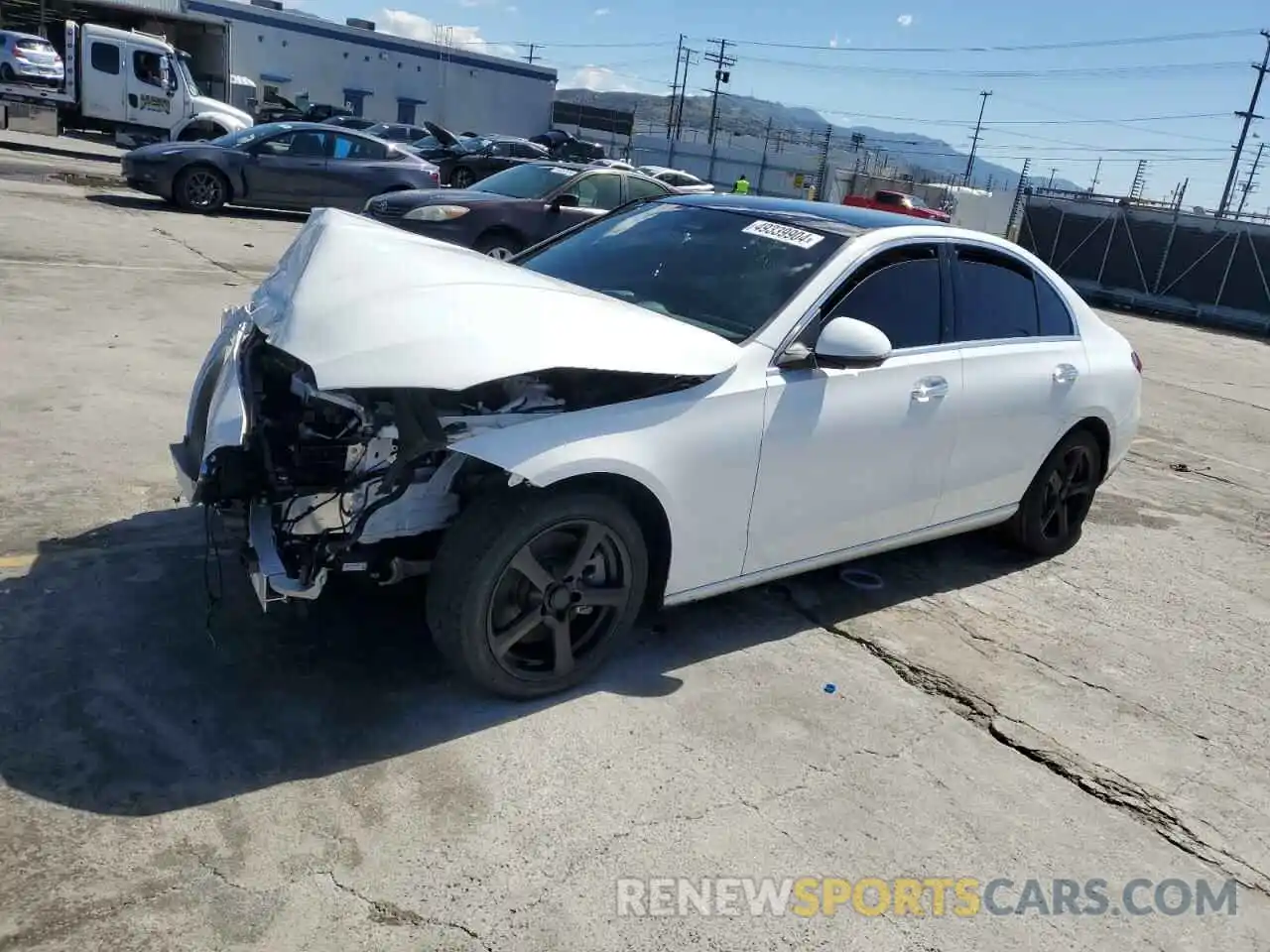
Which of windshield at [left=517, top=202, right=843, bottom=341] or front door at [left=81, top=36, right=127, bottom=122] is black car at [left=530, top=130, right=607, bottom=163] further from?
windshield at [left=517, top=202, right=843, bottom=341]

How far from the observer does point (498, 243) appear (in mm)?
11484

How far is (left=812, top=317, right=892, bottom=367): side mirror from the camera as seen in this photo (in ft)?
11.9

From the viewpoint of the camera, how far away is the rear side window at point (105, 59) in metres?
21.5

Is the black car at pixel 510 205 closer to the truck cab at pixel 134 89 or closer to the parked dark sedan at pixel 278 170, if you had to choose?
the parked dark sedan at pixel 278 170

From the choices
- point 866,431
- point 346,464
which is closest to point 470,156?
point 866,431

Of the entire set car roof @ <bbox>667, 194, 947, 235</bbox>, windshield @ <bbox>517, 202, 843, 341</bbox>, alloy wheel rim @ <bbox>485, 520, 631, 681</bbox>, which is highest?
car roof @ <bbox>667, 194, 947, 235</bbox>

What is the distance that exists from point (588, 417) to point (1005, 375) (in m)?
2.35

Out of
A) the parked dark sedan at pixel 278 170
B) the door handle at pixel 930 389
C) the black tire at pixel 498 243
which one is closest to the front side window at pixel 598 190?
the black tire at pixel 498 243

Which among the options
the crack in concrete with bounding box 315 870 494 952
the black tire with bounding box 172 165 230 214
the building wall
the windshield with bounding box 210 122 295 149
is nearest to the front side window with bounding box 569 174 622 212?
the windshield with bounding box 210 122 295 149

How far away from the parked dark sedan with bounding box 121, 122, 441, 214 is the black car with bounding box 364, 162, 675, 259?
420 centimetres

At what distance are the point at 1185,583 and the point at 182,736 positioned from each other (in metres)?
5.01

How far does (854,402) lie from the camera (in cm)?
389

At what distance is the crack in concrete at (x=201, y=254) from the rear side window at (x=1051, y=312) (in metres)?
7.88

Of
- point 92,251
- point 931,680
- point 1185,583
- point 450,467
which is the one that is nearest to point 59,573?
point 450,467
